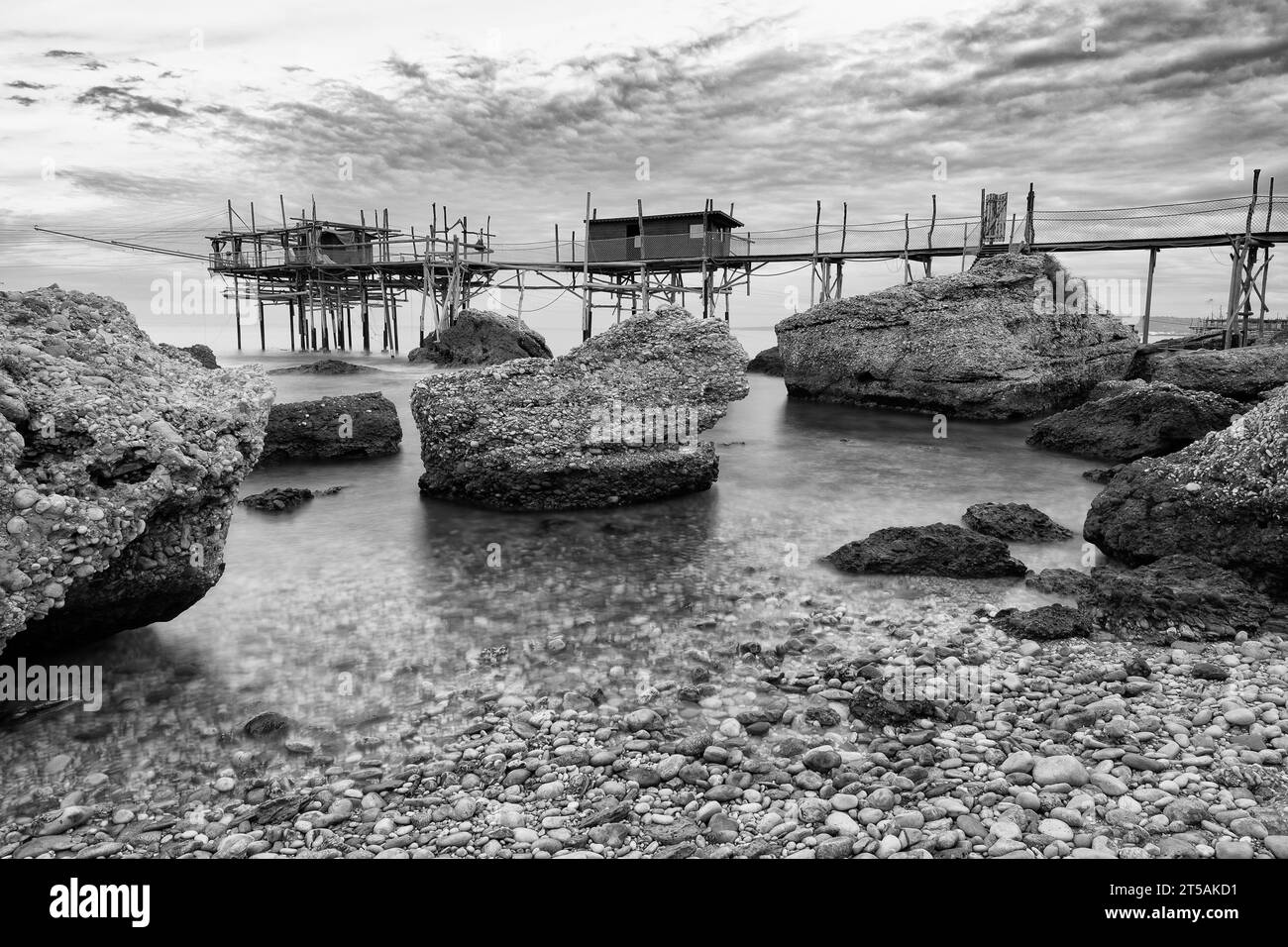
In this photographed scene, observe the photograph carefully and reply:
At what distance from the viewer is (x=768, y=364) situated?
117 ft

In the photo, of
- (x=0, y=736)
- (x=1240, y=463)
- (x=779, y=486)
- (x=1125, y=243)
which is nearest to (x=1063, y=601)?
(x=1240, y=463)

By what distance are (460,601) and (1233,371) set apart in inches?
644

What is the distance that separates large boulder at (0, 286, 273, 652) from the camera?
196 inches

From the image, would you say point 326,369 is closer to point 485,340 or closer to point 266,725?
point 485,340

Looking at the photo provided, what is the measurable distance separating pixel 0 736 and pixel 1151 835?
6.14 m

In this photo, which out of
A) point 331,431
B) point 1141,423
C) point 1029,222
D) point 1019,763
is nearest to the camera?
point 1019,763

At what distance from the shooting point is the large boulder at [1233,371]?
16.5m

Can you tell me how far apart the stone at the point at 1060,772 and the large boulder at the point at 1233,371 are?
1461 cm

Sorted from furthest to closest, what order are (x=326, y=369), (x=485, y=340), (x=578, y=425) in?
(x=326, y=369) < (x=485, y=340) < (x=578, y=425)

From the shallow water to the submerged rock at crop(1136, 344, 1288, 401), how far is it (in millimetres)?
5497

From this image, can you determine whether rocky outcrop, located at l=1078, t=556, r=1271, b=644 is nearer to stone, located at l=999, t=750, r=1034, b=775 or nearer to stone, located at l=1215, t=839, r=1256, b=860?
stone, located at l=999, t=750, r=1034, b=775

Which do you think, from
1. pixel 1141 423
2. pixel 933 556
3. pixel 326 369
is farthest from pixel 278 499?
pixel 326 369
